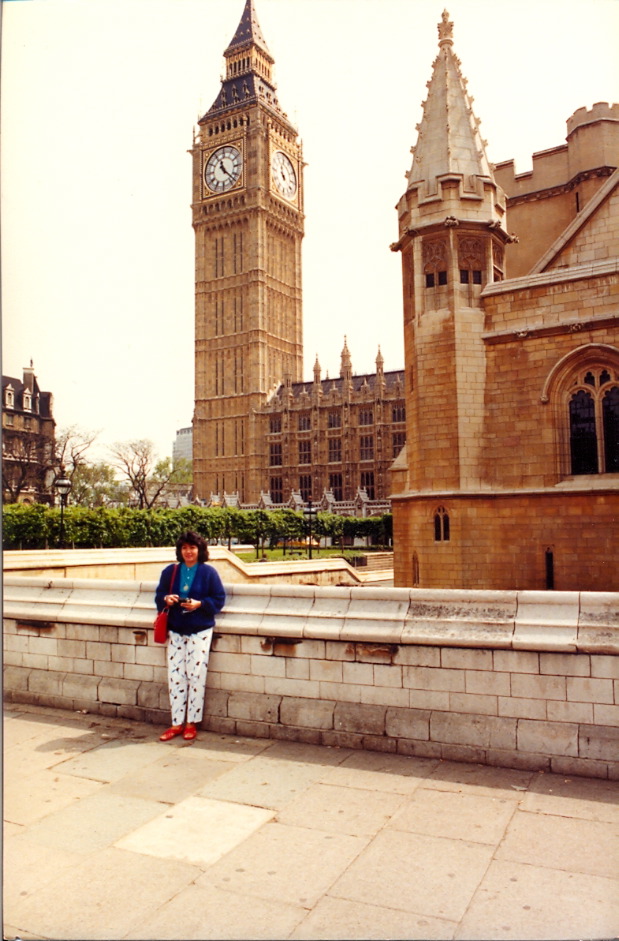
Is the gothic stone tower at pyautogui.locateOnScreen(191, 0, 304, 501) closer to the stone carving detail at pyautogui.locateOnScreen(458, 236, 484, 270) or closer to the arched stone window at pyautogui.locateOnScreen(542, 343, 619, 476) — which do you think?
the stone carving detail at pyautogui.locateOnScreen(458, 236, 484, 270)

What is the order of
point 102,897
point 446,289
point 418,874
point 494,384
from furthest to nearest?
point 446,289 → point 494,384 → point 418,874 → point 102,897

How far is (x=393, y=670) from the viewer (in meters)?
5.32

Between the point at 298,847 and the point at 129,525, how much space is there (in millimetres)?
25583

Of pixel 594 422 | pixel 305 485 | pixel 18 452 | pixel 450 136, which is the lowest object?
pixel 18 452

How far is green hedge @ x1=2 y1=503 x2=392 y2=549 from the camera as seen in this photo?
78.0 ft

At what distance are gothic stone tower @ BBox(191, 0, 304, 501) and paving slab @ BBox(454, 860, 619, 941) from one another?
7346cm

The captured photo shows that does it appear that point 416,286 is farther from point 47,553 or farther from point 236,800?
point 236,800

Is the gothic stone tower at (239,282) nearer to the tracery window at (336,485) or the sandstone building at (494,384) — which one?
the tracery window at (336,485)

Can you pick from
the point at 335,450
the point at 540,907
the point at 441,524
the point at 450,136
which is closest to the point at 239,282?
the point at 335,450

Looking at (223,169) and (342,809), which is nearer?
(342,809)

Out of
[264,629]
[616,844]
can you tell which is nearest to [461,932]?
[616,844]

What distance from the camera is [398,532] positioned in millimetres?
15555

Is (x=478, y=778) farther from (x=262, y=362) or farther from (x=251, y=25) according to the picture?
(x=262, y=362)

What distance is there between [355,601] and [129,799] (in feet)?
7.16
